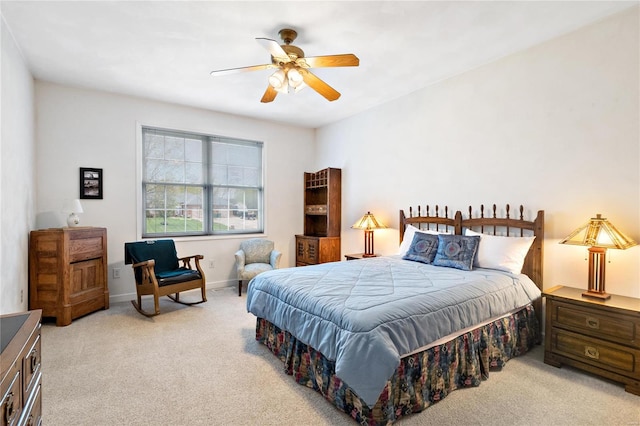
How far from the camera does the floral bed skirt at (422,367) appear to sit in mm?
1918

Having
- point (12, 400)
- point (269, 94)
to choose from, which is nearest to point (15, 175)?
point (269, 94)

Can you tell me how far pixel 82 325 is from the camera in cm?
344

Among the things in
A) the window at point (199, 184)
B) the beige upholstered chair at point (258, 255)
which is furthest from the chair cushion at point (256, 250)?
the window at point (199, 184)

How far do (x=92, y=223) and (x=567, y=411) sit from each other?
511cm

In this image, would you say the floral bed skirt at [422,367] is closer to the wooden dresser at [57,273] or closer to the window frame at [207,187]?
the wooden dresser at [57,273]

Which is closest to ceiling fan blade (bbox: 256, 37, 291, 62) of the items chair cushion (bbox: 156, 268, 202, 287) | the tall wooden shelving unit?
chair cushion (bbox: 156, 268, 202, 287)

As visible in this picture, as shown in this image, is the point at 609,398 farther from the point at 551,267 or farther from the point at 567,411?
the point at 551,267

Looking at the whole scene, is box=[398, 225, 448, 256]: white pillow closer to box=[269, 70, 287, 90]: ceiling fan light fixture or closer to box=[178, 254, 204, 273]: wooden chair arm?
box=[269, 70, 287, 90]: ceiling fan light fixture

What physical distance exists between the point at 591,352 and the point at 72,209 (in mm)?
5141

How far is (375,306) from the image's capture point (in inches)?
79.4

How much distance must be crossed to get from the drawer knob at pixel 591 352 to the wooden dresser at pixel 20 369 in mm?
3263

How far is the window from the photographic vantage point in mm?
4637

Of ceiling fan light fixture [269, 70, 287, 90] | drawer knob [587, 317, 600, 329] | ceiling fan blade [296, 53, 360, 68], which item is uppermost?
ceiling fan blade [296, 53, 360, 68]

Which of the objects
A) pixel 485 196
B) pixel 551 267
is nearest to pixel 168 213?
pixel 485 196
